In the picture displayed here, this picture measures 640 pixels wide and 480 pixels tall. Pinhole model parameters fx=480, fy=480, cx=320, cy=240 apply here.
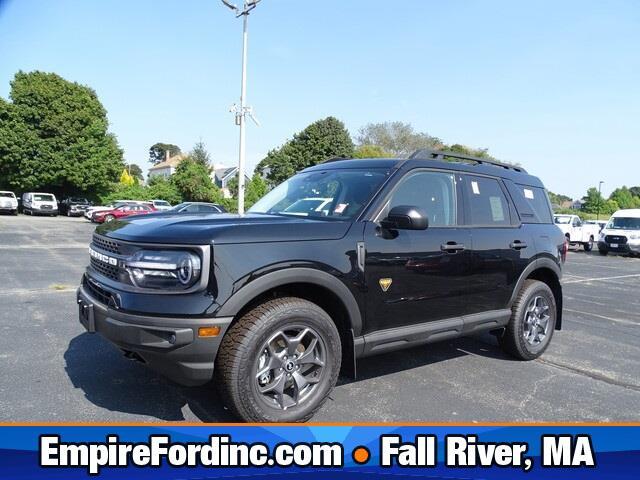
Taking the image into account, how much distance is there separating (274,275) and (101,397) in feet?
5.63

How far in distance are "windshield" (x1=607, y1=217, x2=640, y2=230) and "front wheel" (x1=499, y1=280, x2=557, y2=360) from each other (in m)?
19.8

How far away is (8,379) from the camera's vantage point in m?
3.83

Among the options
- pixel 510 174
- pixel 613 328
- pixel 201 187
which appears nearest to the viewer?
pixel 510 174

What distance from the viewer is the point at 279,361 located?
10.2ft

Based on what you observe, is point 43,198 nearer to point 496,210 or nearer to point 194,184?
point 194,184

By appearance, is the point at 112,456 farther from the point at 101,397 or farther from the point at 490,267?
the point at 490,267

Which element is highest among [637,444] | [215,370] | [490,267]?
[490,267]

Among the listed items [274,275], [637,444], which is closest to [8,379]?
[274,275]

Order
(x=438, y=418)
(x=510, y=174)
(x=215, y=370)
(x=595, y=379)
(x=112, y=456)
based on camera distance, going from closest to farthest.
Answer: (x=112, y=456) → (x=215, y=370) → (x=438, y=418) → (x=595, y=379) → (x=510, y=174)

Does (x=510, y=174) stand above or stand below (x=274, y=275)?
above

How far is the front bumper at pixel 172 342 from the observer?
2.76m

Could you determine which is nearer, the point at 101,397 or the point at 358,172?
the point at 101,397

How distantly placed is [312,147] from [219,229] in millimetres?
50412

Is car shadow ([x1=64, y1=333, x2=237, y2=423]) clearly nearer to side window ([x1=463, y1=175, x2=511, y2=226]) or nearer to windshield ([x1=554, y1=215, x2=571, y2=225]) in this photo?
side window ([x1=463, y1=175, x2=511, y2=226])
